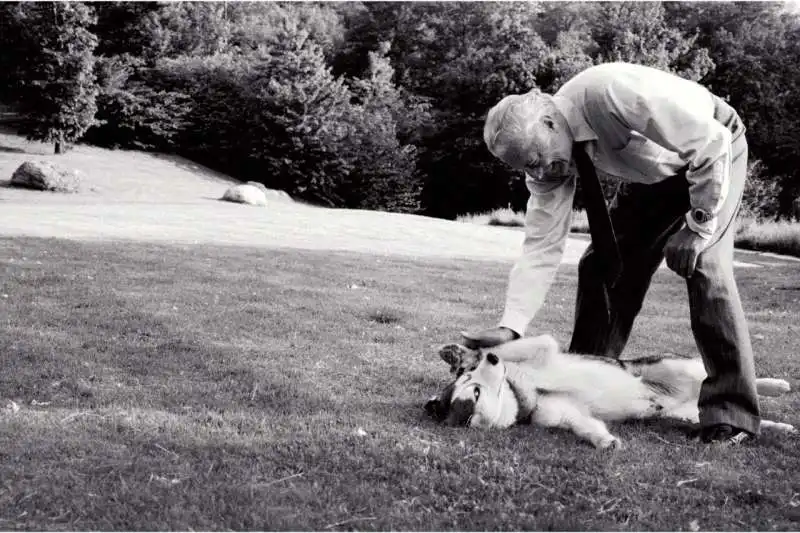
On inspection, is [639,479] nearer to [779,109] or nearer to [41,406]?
[41,406]

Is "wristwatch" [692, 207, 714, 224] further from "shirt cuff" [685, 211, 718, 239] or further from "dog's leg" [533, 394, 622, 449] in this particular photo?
"dog's leg" [533, 394, 622, 449]

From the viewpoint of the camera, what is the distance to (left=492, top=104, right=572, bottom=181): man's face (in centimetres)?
389

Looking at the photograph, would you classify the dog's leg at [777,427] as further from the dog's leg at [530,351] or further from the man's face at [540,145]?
the man's face at [540,145]

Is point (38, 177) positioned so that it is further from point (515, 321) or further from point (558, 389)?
point (558, 389)

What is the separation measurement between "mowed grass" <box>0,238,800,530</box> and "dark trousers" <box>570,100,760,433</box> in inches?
11.3

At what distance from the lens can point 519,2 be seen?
4388 cm

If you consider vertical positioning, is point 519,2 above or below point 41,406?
above

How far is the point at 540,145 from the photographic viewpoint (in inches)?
155

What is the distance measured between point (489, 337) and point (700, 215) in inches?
52.2

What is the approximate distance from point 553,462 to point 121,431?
2.21 meters

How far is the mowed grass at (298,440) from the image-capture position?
3.08 meters

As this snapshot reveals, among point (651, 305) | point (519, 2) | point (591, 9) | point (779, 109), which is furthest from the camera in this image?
point (591, 9)

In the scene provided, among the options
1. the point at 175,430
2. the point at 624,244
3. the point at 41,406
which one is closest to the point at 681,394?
the point at 624,244

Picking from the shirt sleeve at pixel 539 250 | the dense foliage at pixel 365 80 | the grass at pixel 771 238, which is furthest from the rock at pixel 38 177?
the shirt sleeve at pixel 539 250
